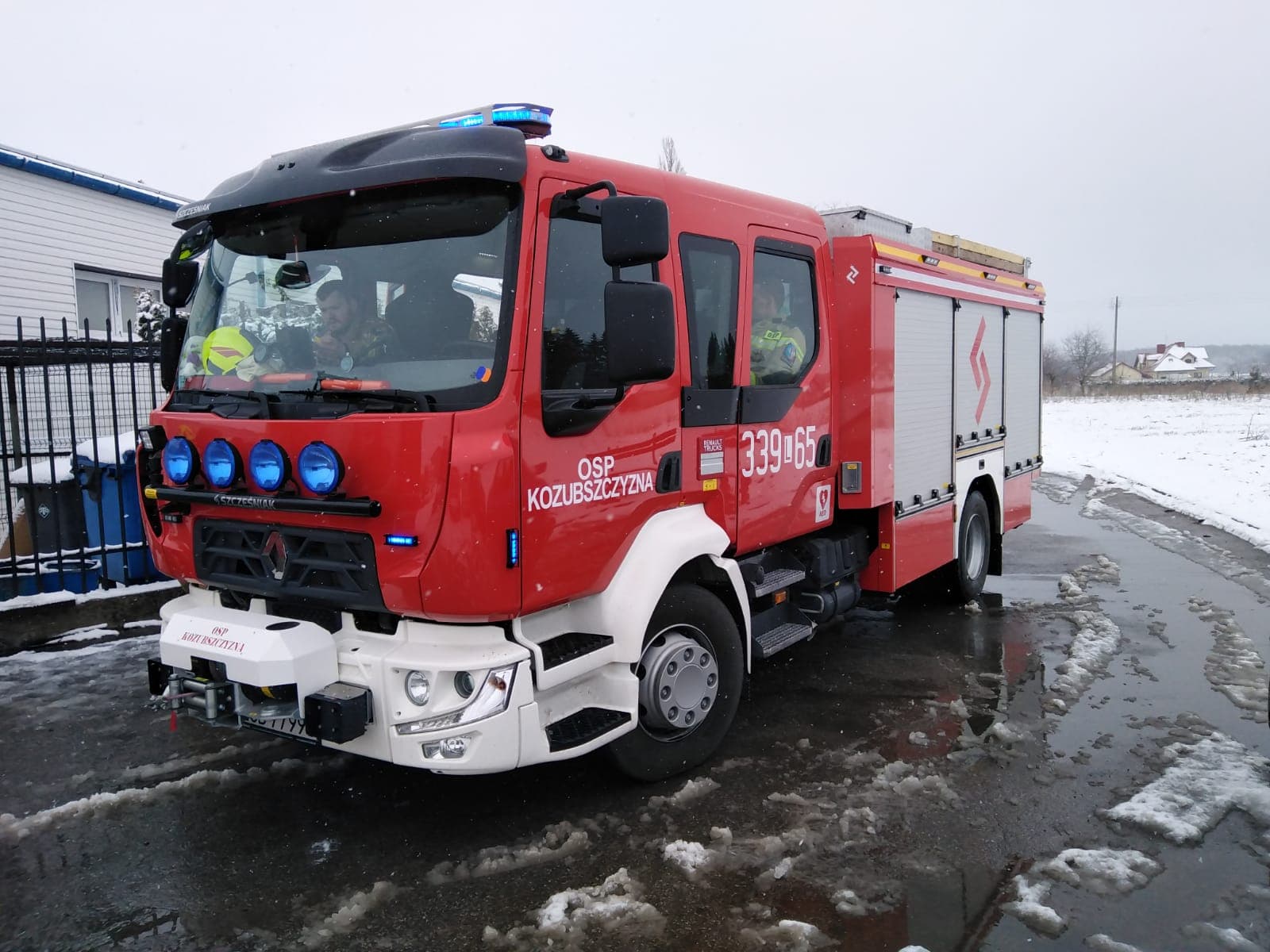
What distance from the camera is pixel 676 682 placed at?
4.18 meters

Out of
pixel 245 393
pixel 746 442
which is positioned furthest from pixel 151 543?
pixel 746 442

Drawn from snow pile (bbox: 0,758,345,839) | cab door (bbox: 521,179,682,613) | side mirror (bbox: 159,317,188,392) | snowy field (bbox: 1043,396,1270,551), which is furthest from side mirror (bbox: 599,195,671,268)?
snowy field (bbox: 1043,396,1270,551)

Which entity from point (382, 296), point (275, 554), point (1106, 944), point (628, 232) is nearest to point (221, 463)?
point (275, 554)

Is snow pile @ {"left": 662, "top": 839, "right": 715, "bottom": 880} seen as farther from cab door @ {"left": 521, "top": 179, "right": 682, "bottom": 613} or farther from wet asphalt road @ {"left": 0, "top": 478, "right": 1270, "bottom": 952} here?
cab door @ {"left": 521, "top": 179, "right": 682, "bottom": 613}

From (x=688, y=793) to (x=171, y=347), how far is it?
3216 millimetres

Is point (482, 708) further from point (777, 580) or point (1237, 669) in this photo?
point (1237, 669)

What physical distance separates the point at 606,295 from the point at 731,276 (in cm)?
135

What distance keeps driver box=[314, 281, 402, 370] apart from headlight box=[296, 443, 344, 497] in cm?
38

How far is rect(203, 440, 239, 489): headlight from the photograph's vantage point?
3.64 metres

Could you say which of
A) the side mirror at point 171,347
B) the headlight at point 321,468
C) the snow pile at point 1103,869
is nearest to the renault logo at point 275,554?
the headlight at point 321,468

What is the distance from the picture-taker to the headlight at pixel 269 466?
3479mm

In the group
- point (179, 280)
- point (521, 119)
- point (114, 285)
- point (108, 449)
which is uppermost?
point (114, 285)

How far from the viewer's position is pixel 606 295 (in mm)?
3434

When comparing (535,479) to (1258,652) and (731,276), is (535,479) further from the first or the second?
(1258,652)
